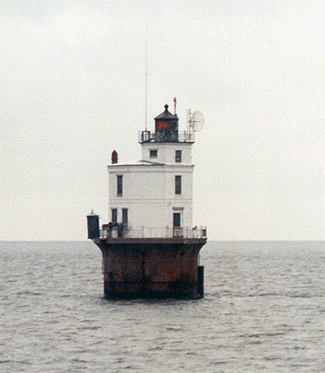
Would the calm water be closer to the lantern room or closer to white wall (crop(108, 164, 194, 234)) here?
white wall (crop(108, 164, 194, 234))

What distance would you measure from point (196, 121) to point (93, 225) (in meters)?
9.42

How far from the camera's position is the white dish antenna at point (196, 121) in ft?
250

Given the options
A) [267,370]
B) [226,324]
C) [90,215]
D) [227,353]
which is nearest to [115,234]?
[90,215]

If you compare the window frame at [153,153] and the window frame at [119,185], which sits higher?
the window frame at [153,153]

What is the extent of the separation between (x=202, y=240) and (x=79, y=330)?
12.5m

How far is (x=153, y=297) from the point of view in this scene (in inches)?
2768

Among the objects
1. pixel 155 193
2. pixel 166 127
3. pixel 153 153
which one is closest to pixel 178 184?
pixel 155 193

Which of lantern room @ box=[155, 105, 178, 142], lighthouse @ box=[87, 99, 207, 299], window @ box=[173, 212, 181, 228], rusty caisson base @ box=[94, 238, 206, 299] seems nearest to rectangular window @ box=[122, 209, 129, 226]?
lighthouse @ box=[87, 99, 207, 299]

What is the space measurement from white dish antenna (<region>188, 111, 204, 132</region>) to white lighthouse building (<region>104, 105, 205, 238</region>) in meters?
1.38

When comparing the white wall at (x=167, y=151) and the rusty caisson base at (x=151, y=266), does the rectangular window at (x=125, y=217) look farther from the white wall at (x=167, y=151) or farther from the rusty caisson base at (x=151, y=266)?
the white wall at (x=167, y=151)

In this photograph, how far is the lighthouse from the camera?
70312mm

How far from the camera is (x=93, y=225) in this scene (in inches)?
2928

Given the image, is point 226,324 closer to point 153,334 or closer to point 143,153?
point 153,334

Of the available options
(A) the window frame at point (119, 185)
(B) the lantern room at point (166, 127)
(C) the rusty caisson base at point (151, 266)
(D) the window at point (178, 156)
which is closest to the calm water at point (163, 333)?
(C) the rusty caisson base at point (151, 266)
